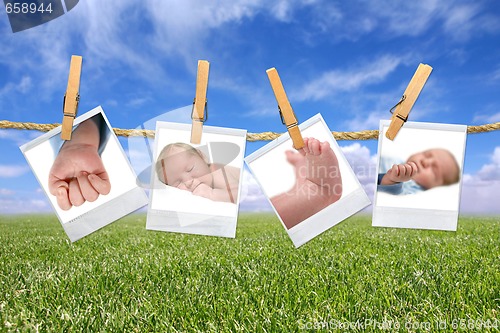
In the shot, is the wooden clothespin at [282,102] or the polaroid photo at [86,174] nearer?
the wooden clothespin at [282,102]

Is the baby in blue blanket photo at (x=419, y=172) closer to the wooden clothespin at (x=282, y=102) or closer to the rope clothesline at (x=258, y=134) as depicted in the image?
the rope clothesline at (x=258, y=134)

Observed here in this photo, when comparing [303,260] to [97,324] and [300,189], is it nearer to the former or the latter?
[300,189]

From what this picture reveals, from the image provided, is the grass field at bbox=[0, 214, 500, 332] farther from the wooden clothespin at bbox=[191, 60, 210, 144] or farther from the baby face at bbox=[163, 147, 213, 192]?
the wooden clothespin at bbox=[191, 60, 210, 144]

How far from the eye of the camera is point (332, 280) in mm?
3189

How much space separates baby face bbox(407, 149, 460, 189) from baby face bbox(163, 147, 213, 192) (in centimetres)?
113

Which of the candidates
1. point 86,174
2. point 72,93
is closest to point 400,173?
point 86,174

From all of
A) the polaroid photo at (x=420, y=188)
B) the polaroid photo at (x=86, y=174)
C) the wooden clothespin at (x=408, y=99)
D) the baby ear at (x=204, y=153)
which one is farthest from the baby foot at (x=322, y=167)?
the polaroid photo at (x=86, y=174)

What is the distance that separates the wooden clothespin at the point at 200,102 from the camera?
7.45ft

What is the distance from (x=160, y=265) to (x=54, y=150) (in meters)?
1.58

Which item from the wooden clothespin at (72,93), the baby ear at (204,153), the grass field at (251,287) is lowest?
the grass field at (251,287)

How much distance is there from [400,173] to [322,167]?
0.43 meters

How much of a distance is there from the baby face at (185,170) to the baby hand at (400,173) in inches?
37.7

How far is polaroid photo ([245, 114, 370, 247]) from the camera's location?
2281 millimetres

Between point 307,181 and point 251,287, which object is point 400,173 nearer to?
point 307,181
